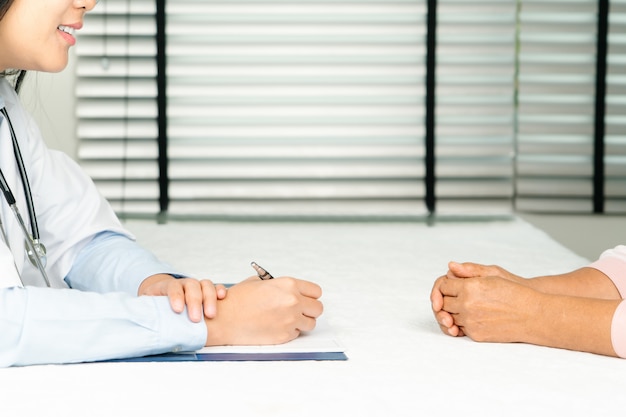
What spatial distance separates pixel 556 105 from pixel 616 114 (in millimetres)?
306

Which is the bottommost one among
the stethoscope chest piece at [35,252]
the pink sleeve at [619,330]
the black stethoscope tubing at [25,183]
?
the pink sleeve at [619,330]

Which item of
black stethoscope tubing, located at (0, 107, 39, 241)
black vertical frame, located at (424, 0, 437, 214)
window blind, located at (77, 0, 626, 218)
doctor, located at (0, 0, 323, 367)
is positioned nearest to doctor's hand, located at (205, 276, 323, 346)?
doctor, located at (0, 0, 323, 367)

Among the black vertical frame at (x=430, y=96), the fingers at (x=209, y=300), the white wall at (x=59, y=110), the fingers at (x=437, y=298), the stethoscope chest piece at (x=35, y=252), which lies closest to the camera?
the fingers at (x=209, y=300)

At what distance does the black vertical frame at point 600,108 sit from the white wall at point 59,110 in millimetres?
2684

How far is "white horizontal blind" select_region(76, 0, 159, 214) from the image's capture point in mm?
5121

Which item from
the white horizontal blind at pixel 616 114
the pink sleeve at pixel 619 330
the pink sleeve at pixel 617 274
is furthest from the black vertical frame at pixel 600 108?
the pink sleeve at pixel 619 330

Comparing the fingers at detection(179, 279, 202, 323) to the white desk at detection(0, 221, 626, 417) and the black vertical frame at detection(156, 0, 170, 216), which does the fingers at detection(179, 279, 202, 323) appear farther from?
the black vertical frame at detection(156, 0, 170, 216)

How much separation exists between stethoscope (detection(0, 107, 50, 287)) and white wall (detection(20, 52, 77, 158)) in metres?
3.00

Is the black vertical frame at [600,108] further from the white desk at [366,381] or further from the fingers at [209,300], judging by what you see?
the fingers at [209,300]

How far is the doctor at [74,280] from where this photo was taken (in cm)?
182

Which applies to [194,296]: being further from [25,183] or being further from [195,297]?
[25,183]

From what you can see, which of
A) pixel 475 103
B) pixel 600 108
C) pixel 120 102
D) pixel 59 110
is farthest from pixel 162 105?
pixel 600 108

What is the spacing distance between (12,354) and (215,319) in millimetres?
383

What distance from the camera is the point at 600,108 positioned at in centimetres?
515
